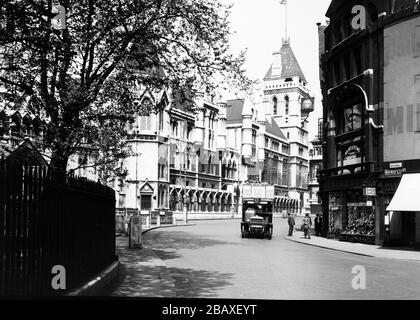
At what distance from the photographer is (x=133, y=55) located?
15156mm

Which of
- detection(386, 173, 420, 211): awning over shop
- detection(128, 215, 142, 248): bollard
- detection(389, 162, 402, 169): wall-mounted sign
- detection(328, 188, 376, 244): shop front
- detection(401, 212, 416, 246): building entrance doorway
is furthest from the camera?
detection(328, 188, 376, 244): shop front

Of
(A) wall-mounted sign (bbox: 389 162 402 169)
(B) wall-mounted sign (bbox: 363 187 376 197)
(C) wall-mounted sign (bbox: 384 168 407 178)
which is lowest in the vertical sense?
(B) wall-mounted sign (bbox: 363 187 376 197)

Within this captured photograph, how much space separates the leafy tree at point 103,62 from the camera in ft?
40.9

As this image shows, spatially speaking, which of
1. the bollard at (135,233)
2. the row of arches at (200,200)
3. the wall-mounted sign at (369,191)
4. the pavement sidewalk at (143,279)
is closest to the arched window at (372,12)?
the wall-mounted sign at (369,191)

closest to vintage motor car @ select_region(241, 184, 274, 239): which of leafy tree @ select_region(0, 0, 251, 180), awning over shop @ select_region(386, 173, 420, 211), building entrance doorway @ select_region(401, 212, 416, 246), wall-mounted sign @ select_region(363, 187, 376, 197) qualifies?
wall-mounted sign @ select_region(363, 187, 376, 197)

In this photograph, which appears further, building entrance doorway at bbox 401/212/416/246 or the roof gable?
building entrance doorway at bbox 401/212/416/246

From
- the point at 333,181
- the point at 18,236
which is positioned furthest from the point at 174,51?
the point at 333,181

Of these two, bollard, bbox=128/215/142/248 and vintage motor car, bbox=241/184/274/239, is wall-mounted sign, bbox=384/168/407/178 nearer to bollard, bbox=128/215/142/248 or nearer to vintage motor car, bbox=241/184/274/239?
vintage motor car, bbox=241/184/274/239

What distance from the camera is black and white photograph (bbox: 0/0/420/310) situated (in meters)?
6.83

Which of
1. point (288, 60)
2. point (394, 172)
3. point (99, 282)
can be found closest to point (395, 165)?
point (394, 172)

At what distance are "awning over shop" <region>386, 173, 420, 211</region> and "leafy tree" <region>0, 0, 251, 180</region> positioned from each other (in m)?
9.97
